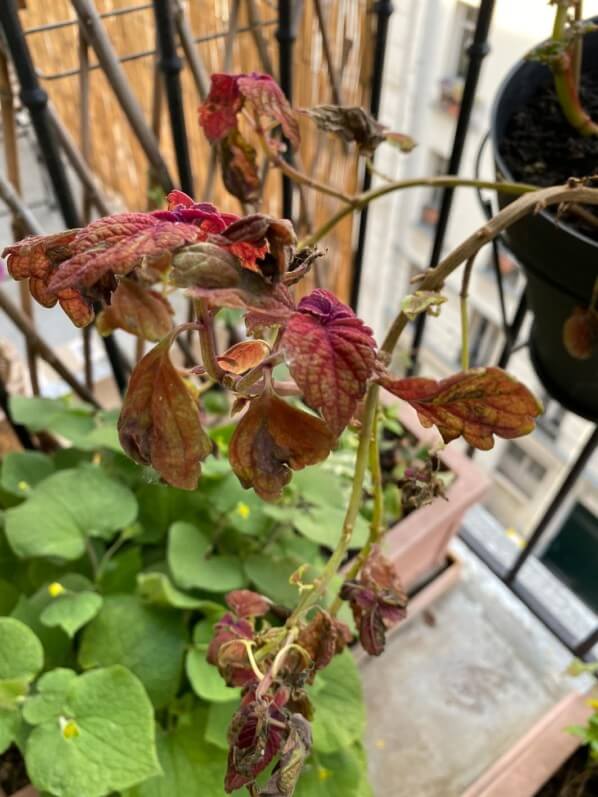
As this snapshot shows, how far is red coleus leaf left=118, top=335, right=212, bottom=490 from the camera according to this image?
0.31 meters

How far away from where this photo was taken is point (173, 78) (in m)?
0.65

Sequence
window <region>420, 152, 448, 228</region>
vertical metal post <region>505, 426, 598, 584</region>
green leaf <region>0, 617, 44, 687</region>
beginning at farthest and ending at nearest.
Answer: window <region>420, 152, 448, 228</region> < vertical metal post <region>505, 426, 598, 584</region> < green leaf <region>0, 617, 44, 687</region>

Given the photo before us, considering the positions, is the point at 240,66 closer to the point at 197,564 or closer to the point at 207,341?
the point at 197,564

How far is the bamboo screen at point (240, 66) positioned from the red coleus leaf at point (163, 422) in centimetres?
47

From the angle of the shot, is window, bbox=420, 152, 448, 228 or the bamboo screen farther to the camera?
window, bbox=420, 152, 448, 228

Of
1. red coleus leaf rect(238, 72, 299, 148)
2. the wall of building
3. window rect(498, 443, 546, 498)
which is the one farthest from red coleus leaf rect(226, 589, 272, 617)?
window rect(498, 443, 546, 498)

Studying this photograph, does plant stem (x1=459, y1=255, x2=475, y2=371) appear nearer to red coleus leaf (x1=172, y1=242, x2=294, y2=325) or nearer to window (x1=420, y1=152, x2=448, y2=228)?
red coleus leaf (x1=172, y1=242, x2=294, y2=325)

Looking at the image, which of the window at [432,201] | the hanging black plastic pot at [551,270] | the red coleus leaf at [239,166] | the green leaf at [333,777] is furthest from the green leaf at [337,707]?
the window at [432,201]

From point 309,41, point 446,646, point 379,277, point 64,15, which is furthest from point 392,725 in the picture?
point 379,277

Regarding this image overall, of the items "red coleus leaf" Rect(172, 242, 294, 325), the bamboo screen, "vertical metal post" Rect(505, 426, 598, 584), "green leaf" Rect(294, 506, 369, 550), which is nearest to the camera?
"red coleus leaf" Rect(172, 242, 294, 325)

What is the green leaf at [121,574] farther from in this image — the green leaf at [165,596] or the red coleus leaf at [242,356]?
the red coleus leaf at [242,356]

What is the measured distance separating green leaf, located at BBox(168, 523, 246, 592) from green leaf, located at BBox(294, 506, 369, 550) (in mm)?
86

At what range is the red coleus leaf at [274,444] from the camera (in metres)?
0.33

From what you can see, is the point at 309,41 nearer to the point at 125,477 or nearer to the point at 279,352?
the point at 125,477
